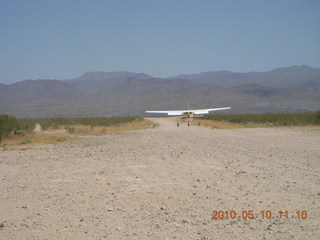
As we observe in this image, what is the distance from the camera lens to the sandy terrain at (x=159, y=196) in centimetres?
604

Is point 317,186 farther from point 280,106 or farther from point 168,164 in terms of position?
point 280,106

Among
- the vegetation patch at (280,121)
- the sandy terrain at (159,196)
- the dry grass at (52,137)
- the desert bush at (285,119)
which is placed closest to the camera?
the sandy terrain at (159,196)

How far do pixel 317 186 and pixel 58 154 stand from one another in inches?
402

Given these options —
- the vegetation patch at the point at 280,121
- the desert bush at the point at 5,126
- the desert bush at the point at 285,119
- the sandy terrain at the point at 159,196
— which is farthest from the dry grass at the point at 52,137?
the desert bush at the point at 285,119

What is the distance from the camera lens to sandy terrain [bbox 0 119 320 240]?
6.04m

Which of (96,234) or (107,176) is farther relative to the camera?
(107,176)

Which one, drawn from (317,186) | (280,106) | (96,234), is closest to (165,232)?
(96,234)

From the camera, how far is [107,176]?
10.6 metres

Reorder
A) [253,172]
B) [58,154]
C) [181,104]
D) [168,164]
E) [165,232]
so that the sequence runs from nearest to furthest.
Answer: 1. [165,232]
2. [253,172]
3. [168,164]
4. [58,154]
5. [181,104]
